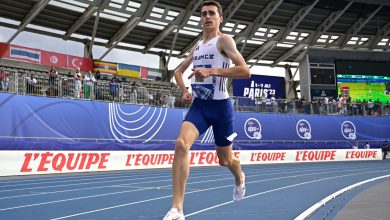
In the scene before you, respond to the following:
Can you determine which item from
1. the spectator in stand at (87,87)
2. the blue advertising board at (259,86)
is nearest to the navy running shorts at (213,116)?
the spectator in stand at (87,87)

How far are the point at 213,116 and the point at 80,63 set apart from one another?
2620 cm

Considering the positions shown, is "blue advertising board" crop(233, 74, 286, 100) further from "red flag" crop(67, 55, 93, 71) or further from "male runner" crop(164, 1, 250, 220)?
"male runner" crop(164, 1, 250, 220)

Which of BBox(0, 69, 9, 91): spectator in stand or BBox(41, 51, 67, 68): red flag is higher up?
BBox(41, 51, 67, 68): red flag

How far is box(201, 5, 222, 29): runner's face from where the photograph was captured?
15.9 feet

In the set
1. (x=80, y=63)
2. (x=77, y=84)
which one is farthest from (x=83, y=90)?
(x=80, y=63)

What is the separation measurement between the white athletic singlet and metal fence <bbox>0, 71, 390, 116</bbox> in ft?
48.9

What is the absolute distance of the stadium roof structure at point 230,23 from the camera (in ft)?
101

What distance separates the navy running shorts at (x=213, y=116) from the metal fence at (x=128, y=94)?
49.1 feet

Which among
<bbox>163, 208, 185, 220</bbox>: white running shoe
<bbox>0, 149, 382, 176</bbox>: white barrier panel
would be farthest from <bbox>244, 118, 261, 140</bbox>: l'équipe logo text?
<bbox>163, 208, 185, 220</bbox>: white running shoe

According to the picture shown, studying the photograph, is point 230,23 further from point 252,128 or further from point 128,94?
point 128,94

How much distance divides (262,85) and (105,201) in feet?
108

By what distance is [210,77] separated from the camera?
4.85 m

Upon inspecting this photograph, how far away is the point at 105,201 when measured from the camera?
794 centimetres

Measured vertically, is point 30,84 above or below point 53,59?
below
